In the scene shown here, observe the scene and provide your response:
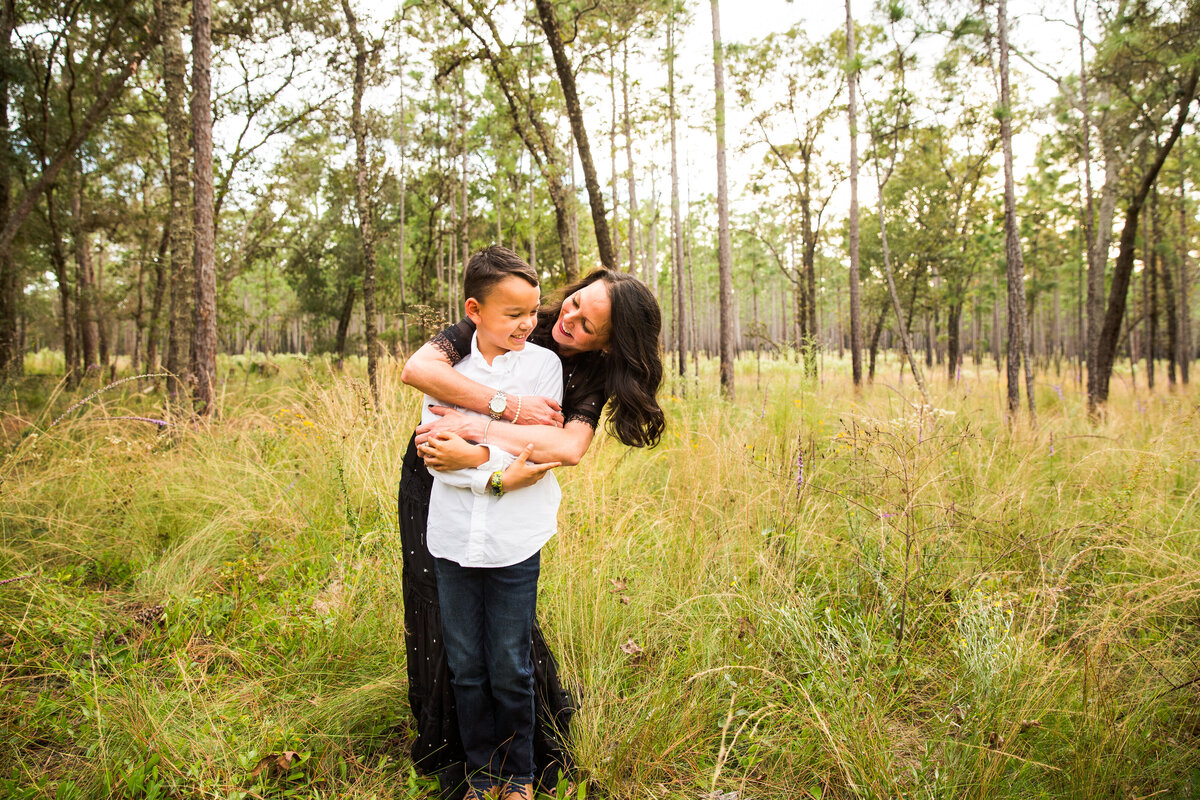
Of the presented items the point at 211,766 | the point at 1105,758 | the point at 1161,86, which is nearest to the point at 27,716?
the point at 211,766

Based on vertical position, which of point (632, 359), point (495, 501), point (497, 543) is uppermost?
point (632, 359)

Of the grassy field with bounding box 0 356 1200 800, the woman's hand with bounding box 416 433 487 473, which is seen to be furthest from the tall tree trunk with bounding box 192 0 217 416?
the woman's hand with bounding box 416 433 487 473

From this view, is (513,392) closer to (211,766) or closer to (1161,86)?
(211,766)

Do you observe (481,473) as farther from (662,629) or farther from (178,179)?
(178,179)

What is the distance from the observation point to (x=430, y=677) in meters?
1.97

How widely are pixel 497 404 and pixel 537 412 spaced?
13cm

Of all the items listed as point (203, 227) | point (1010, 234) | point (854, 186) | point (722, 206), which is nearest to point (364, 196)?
point (203, 227)

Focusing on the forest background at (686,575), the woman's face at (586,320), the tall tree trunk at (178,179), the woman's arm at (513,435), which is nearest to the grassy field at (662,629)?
the forest background at (686,575)

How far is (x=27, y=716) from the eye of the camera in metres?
2.11

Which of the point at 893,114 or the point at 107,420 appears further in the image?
the point at 893,114

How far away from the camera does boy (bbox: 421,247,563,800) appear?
1620 mm

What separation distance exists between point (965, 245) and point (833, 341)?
44.9m

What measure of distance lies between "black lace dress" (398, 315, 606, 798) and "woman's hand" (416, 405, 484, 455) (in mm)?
330

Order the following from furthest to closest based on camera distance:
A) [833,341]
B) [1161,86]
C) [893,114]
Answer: [833,341]
[893,114]
[1161,86]
